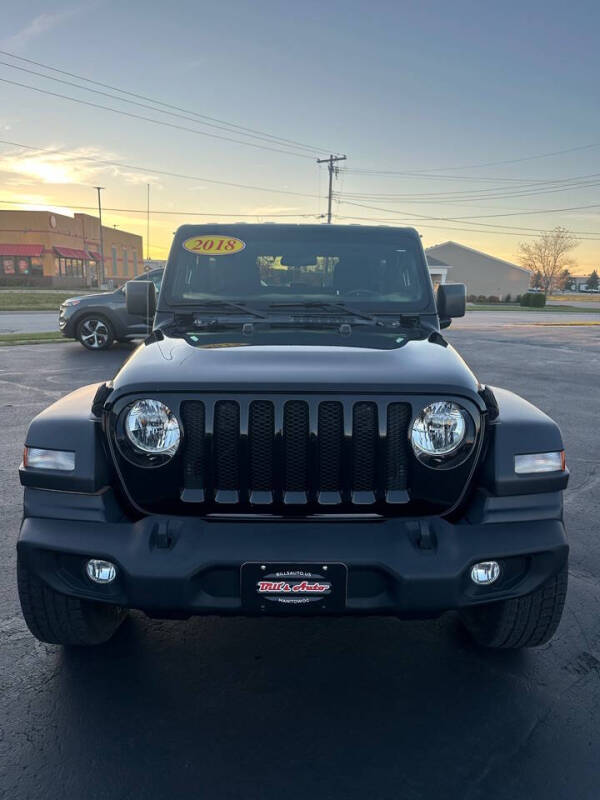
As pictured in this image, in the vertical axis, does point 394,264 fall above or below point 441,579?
above

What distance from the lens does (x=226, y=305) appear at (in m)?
3.61

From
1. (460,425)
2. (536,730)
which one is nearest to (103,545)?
(460,425)

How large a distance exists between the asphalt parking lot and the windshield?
5.81 ft

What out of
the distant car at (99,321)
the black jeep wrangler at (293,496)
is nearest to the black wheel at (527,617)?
the black jeep wrangler at (293,496)

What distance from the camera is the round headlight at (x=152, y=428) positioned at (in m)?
2.38

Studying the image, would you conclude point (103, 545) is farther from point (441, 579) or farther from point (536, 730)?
point (536, 730)

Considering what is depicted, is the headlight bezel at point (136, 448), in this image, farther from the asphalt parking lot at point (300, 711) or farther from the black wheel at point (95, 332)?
the black wheel at point (95, 332)

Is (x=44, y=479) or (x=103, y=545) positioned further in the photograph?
(x=44, y=479)

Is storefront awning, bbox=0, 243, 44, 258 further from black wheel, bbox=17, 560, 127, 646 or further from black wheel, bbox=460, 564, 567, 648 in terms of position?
black wheel, bbox=460, 564, 567, 648

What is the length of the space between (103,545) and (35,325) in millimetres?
19263

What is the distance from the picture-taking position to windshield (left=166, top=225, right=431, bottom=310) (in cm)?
370

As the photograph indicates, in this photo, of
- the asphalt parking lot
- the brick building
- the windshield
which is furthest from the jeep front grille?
the brick building

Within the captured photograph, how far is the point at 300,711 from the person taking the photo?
249 cm

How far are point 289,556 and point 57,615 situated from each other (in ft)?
3.56
